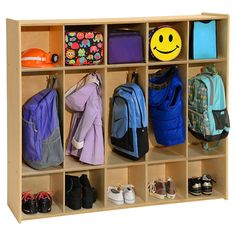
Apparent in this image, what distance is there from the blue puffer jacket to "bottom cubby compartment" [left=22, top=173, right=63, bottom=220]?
844 millimetres

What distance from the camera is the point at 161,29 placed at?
6371 mm

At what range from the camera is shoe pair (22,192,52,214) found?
20.5 feet

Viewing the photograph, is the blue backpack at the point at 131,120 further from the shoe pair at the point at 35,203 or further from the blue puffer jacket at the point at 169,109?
the shoe pair at the point at 35,203

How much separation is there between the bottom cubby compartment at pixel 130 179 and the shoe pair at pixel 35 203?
47cm

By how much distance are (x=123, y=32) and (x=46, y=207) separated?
4.56 feet

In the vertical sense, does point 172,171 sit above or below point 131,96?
below

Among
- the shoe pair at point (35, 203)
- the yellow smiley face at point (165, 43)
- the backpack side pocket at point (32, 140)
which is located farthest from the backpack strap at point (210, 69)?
the shoe pair at point (35, 203)

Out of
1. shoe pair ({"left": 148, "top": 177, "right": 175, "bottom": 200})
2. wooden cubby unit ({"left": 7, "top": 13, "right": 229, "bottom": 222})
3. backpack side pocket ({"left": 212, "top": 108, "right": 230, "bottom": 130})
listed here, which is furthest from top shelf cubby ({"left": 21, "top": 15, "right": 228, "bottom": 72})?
shoe pair ({"left": 148, "top": 177, "right": 175, "bottom": 200})

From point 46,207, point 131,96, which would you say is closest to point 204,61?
point 131,96

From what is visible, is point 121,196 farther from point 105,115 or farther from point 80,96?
point 80,96

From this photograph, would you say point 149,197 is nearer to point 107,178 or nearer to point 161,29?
point 107,178

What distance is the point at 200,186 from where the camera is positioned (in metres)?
6.71

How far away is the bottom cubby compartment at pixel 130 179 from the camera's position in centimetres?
653

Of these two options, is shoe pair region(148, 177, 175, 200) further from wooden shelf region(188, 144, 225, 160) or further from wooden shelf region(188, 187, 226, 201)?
wooden shelf region(188, 144, 225, 160)
